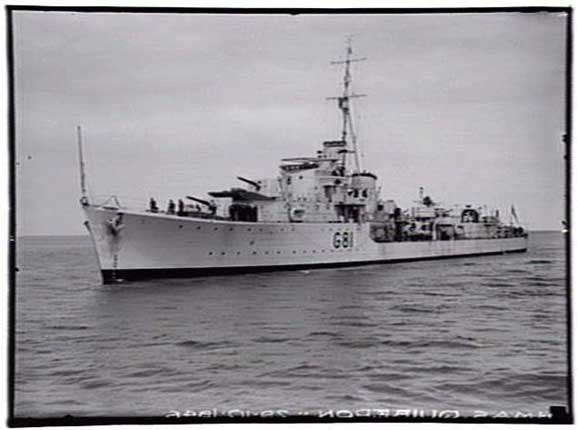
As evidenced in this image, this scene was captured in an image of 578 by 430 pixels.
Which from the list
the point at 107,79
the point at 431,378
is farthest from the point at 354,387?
the point at 107,79

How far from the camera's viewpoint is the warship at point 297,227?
198 cm

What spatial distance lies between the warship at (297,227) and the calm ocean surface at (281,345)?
0.06 meters

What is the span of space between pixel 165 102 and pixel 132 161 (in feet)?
0.45

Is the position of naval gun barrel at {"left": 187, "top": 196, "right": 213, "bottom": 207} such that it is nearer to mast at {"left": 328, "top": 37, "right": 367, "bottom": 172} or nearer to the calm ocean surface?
the calm ocean surface

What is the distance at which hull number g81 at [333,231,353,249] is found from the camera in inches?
80.8

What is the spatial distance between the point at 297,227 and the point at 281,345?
0.25 meters

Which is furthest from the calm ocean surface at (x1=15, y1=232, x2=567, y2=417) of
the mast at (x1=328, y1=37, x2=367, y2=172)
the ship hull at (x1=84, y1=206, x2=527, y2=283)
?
the mast at (x1=328, y1=37, x2=367, y2=172)

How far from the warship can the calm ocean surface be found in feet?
0.20

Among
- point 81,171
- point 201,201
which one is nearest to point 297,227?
point 201,201

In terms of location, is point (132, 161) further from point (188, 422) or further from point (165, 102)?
point (188, 422)

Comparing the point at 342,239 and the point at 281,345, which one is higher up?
the point at 342,239

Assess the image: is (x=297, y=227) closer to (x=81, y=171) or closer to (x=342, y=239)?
(x=342, y=239)

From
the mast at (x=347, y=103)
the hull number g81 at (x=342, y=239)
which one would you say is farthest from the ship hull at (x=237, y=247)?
the mast at (x=347, y=103)

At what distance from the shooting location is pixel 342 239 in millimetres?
2057
